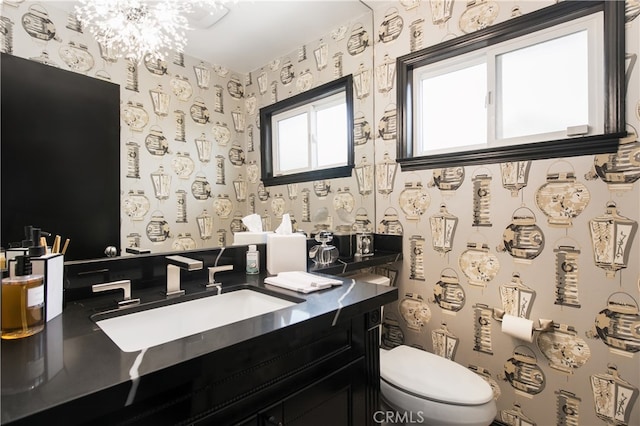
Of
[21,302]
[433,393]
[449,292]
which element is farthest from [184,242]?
[449,292]

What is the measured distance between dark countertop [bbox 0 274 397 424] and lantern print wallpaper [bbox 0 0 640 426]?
1.19 feet

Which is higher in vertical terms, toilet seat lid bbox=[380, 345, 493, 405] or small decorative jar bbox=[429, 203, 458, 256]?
small decorative jar bbox=[429, 203, 458, 256]

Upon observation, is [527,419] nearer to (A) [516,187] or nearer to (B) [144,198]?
(A) [516,187]

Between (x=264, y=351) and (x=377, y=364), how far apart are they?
1.71 feet

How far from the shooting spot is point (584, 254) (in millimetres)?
1298

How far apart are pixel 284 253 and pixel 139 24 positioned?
39.2 inches

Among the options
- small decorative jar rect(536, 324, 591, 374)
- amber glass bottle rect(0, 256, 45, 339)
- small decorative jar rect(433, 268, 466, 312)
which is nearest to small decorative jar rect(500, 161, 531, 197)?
small decorative jar rect(433, 268, 466, 312)

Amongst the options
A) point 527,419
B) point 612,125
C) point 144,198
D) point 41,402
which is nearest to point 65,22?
point 144,198

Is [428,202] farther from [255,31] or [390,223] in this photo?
[255,31]

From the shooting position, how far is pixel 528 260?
56.5 inches

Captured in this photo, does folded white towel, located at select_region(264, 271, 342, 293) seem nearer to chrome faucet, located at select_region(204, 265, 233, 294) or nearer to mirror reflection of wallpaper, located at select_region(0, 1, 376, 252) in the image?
chrome faucet, located at select_region(204, 265, 233, 294)

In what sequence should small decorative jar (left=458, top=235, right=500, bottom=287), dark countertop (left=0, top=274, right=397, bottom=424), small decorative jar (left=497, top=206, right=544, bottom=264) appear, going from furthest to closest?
1. small decorative jar (left=458, top=235, right=500, bottom=287)
2. small decorative jar (left=497, top=206, right=544, bottom=264)
3. dark countertop (left=0, top=274, right=397, bottom=424)

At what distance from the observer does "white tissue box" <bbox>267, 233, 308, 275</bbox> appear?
1.36 meters

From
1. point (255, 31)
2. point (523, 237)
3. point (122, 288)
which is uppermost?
point (255, 31)
